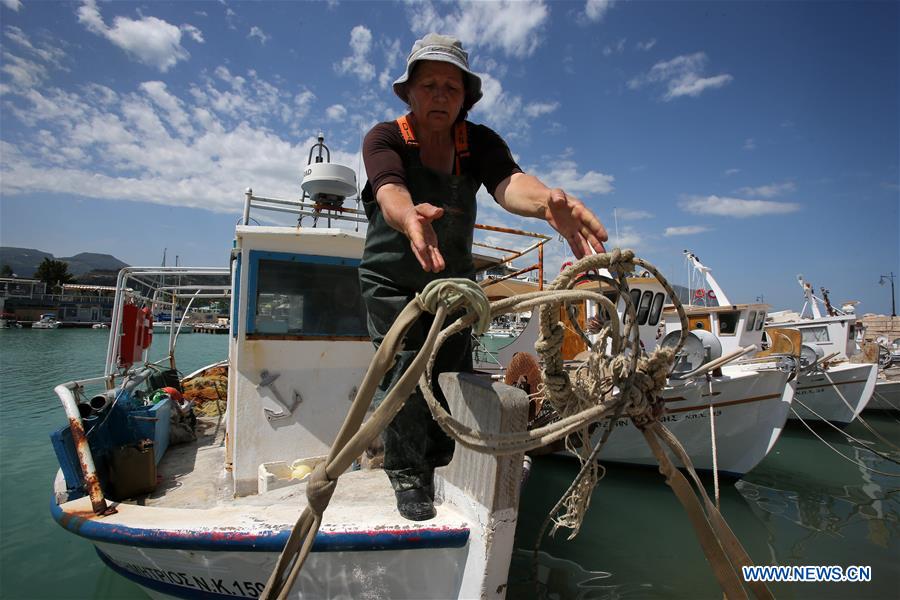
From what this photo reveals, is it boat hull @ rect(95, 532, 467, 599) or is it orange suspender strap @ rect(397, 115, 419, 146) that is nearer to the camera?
orange suspender strap @ rect(397, 115, 419, 146)

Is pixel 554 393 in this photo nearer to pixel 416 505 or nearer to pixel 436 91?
pixel 416 505

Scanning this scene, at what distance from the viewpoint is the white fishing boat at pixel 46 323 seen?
175 feet

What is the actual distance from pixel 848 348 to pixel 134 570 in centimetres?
1945

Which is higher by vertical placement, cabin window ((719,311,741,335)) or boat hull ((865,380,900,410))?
cabin window ((719,311,741,335))

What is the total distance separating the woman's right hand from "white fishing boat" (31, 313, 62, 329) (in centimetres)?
6918

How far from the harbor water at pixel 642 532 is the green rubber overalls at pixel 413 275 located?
10.5ft

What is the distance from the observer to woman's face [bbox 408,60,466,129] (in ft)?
6.24

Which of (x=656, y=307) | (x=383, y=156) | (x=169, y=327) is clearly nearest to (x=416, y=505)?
(x=383, y=156)

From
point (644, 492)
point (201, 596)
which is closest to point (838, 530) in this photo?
point (644, 492)

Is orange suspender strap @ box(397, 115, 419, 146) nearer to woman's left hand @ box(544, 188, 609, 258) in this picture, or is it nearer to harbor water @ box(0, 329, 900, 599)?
woman's left hand @ box(544, 188, 609, 258)

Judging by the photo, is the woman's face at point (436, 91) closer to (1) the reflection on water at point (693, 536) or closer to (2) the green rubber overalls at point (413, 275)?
(2) the green rubber overalls at point (413, 275)

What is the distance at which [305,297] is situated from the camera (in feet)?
14.1

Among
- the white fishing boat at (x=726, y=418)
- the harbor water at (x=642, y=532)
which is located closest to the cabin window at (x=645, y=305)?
the white fishing boat at (x=726, y=418)

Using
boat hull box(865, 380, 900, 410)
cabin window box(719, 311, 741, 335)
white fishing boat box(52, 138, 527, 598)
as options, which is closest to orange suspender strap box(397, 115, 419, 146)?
white fishing boat box(52, 138, 527, 598)
